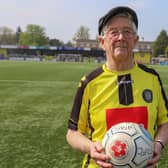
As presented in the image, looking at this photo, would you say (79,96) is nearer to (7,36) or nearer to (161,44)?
(161,44)

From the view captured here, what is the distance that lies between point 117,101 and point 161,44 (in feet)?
337

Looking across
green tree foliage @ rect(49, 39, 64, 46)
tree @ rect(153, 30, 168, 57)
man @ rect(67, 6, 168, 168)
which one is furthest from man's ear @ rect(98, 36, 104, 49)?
green tree foliage @ rect(49, 39, 64, 46)

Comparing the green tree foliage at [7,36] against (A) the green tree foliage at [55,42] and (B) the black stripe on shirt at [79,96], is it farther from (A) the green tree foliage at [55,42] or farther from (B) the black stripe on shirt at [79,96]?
(B) the black stripe on shirt at [79,96]

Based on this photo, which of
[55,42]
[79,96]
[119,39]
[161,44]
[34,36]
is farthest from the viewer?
[55,42]

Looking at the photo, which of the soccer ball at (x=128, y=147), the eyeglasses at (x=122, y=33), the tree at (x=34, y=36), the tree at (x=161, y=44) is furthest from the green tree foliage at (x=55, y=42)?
the soccer ball at (x=128, y=147)

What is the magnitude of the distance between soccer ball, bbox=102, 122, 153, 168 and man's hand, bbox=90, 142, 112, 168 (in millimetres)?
22

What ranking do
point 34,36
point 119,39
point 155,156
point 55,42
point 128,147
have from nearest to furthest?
point 128,147
point 155,156
point 119,39
point 34,36
point 55,42

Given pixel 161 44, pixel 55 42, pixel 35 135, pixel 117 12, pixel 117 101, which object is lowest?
pixel 35 135

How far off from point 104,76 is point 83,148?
1.46 ft

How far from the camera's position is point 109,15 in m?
2.43

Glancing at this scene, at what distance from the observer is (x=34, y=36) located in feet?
383

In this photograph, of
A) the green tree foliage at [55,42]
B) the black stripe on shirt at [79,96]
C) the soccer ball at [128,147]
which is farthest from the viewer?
the green tree foliage at [55,42]

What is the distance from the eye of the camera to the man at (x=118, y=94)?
238cm

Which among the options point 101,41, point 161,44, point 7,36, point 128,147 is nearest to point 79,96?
point 101,41
